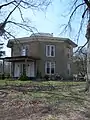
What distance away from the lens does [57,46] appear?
35.7 meters

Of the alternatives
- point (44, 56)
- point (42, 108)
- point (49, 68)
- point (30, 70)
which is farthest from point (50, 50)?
point (42, 108)

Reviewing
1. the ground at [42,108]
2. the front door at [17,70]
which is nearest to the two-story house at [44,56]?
the front door at [17,70]

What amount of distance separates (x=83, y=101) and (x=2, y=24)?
9.83 meters

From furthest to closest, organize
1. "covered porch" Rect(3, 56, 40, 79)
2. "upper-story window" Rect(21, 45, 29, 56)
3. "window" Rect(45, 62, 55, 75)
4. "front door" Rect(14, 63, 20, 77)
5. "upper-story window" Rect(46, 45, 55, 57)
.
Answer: "front door" Rect(14, 63, 20, 77) < "upper-story window" Rect(21, 45, 29, 56) < "upper-story window" Rect(46, 45, 55, 57) < "window" Rect(45, 62, 55, 75) < "covered porch" Rect(3, 56, 40, 79)

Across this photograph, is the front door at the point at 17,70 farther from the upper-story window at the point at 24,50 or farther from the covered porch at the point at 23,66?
the upper-story window at the point at 24,50

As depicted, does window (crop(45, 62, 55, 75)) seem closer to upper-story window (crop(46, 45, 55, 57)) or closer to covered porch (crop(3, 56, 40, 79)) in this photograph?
upper-story window (crop(46, 45, 55, 57))

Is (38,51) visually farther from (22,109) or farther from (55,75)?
(22,109)

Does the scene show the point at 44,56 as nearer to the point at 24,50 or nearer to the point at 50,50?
the point at 50,50

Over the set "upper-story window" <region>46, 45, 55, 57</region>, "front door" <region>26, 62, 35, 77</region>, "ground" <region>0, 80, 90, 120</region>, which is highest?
"upper-story window" <region>46, 45, 55, 57</region>

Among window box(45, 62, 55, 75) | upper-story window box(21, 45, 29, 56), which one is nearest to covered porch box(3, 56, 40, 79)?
upper-story window box(21, 45, 29, 56)

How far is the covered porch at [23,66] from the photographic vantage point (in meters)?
34.2

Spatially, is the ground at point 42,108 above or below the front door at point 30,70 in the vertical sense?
below

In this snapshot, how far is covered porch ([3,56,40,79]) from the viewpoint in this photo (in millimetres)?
34200

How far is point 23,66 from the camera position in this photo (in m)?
36.3
